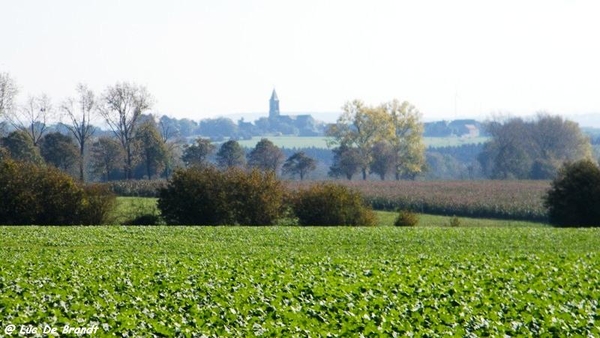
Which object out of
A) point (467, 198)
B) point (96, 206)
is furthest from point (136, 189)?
point (467, 198)

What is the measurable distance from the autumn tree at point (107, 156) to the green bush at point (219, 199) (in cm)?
3559

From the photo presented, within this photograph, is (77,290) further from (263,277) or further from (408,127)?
(408,127)

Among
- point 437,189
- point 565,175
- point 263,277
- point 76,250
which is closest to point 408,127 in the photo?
point 437,189

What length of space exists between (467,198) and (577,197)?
55.3 ft

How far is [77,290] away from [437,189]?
63.1 meters

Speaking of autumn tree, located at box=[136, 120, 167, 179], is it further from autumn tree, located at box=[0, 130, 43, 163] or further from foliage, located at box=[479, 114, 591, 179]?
foliage, located at box=[479, 114, 591, 179]

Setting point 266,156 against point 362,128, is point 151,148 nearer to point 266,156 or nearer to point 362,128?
point 266,156

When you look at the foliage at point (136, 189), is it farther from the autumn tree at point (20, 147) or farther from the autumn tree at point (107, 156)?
the autumn tree at point (107, 156)

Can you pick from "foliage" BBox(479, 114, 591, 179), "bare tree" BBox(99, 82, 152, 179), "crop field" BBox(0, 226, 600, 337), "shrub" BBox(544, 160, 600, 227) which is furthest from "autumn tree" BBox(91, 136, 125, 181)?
"crop field" BBox(0, 226, 600, 337)

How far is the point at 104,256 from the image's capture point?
86.6ft

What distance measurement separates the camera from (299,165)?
99438mm

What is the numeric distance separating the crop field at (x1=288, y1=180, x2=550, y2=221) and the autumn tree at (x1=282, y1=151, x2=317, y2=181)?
18.9m

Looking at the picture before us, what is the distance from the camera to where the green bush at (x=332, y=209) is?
4997 cm

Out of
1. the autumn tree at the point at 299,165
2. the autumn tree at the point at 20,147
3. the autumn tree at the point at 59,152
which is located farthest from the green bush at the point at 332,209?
the autumn tree at the point at 299,165
